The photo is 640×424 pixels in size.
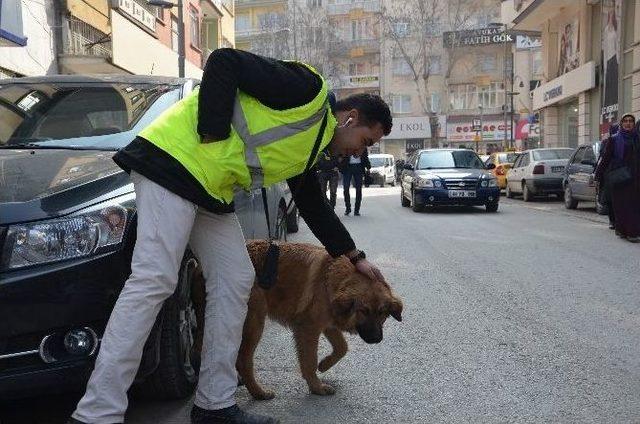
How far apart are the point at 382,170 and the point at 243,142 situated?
34.1 meters

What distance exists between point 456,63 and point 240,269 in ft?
185

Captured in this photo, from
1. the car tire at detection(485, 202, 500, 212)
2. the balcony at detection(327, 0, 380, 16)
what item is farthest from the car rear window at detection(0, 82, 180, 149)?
the balcony at detection(327, 0, 380, 16)

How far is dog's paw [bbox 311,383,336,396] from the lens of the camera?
3754mm

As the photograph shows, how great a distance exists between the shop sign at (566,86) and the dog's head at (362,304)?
24525 mm

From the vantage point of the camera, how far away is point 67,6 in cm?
1644

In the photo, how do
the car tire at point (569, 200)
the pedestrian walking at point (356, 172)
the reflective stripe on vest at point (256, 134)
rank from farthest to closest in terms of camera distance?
the car tire at point (569, 200), the pedestrian walking at point (356, 172), the reflective stripe on vest at point (256, 134)

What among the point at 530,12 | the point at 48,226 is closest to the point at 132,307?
the point at 48,226

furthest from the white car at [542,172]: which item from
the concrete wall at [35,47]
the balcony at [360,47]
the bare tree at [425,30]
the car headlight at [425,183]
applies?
the balcony at [360,47]

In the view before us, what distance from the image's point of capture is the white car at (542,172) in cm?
1934

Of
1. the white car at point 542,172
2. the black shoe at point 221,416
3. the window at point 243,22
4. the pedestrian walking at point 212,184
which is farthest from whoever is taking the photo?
the window at point 243,22

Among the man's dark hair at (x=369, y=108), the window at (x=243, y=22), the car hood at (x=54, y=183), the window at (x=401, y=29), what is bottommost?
the car hood at (x=54, y=183)

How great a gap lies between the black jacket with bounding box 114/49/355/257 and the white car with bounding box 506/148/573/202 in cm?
1761

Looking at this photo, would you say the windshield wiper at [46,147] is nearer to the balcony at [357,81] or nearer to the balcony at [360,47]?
the balcony at [357,81]

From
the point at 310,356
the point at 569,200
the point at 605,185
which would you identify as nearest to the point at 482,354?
the point at 310,356
